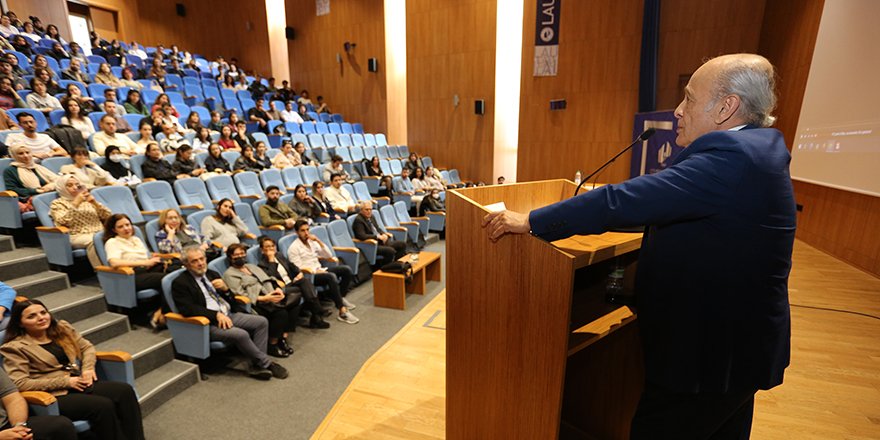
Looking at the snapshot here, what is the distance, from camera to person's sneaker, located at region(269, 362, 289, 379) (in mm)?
2299

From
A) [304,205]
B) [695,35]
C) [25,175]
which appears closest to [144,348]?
[25,175]

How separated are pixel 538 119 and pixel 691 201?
616cm

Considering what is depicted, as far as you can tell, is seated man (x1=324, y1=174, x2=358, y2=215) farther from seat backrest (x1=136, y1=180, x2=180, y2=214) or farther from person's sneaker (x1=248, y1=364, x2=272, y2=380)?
person's sneaker (x1=248, y1=364, x2=272, y2=380)

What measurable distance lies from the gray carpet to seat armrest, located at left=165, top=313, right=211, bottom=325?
0.38 m

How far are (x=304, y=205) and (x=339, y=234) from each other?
517mm

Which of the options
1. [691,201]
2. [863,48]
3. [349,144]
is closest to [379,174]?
[349,144]

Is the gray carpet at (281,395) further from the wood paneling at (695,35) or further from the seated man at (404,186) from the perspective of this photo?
the wood paneling at (695,35)

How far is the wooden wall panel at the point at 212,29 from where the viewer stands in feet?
30.7

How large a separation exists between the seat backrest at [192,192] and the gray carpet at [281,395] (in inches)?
65.5

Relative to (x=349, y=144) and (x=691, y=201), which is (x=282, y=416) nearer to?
(x=691, y=201)

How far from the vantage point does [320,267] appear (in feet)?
10.6

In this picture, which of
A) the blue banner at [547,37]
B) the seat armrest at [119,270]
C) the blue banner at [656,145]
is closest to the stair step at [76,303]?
the seat armrest at [119,270]

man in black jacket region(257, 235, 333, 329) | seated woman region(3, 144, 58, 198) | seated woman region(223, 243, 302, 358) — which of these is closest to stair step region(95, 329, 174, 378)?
seated woman region(223, 243, 302, 358)

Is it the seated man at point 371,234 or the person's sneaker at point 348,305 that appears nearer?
the person's sneaker at point 348,305
